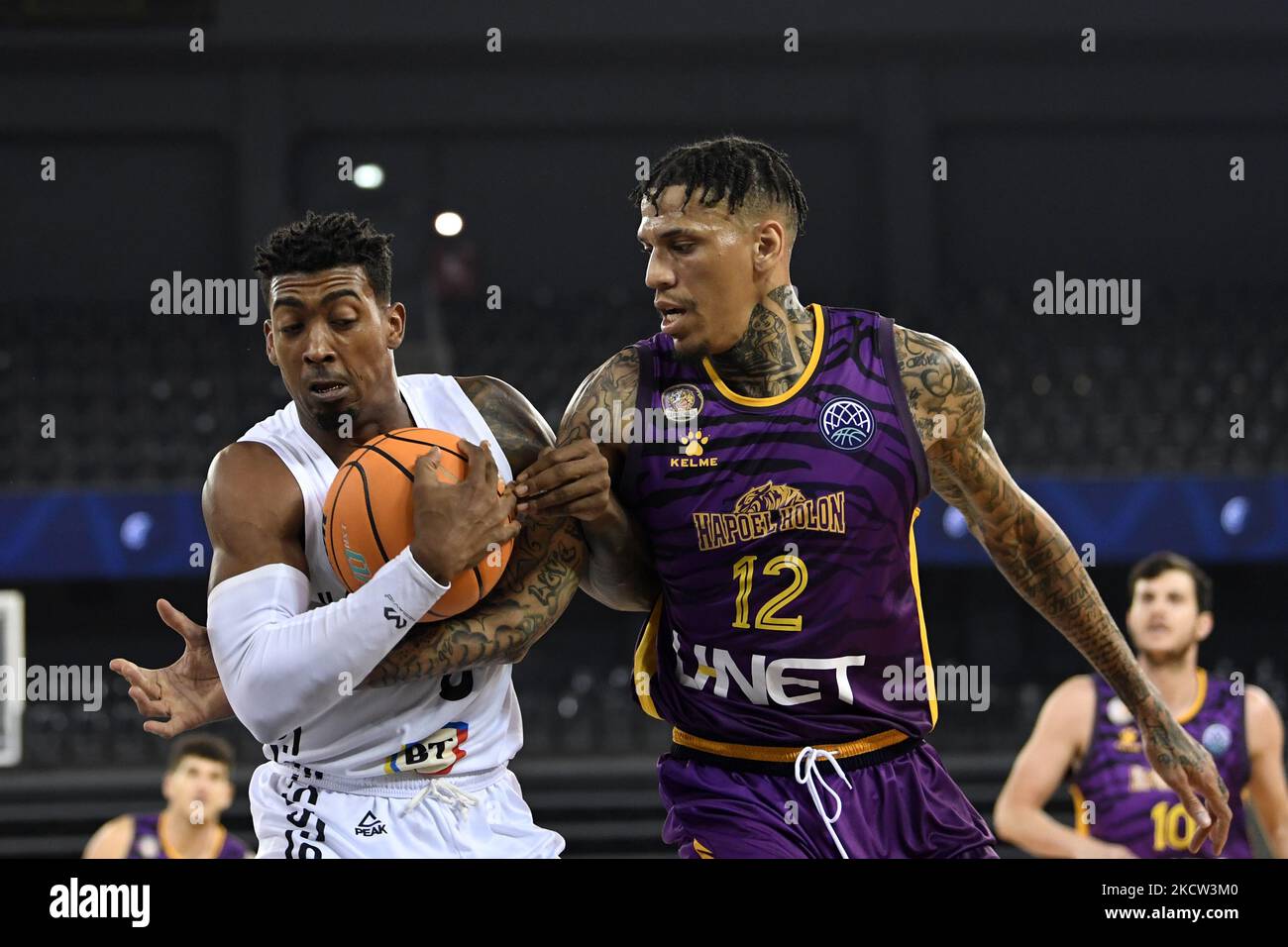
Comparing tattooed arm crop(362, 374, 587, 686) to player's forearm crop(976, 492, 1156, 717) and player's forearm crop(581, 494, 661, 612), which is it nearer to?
player's forearm crop(581, 494, 661, 612)

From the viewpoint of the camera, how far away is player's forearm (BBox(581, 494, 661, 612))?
2881 mm

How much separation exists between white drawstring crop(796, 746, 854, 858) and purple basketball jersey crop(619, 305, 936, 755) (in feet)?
0.09

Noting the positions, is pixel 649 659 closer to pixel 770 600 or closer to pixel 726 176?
pixel 770 600

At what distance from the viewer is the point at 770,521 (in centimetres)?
280

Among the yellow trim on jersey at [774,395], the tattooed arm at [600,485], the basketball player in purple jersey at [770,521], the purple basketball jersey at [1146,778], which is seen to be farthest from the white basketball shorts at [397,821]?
the purple basketball jersey at [1146,778]

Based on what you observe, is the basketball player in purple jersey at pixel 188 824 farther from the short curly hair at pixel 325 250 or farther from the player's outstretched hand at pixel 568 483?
the player's outstretched hand at pixel 568 483

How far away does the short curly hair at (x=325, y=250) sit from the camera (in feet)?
9.21

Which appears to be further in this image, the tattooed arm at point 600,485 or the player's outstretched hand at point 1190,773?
the player's outstretched hand at point 1190,773

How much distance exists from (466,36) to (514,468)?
27.9 ft

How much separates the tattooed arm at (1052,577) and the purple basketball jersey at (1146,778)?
5.03 feet

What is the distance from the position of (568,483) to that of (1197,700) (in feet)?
9.86
